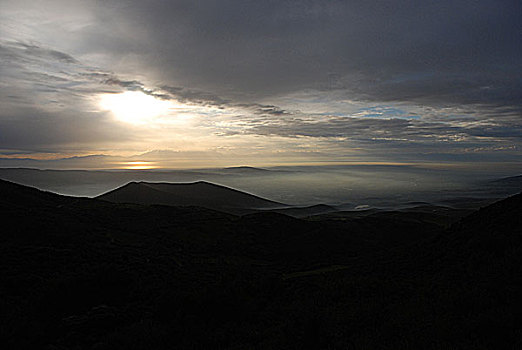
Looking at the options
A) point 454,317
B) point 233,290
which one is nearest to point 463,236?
point 454,317

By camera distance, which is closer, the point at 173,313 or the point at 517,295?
the point at 517,295

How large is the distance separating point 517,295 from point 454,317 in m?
2.87

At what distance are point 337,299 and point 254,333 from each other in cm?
633

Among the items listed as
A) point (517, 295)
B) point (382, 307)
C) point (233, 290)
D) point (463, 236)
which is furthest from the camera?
point (463, 236)

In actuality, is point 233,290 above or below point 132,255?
above

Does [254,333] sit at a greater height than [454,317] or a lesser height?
lesser

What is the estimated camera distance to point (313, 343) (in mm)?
9039

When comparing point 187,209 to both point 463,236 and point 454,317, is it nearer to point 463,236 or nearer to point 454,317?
point 463,236

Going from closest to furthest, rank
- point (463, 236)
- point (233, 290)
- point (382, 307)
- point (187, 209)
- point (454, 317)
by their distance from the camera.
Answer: point (454, 317)
point (382, 307)
point (233, 290)
point (463, 236)
point (187, 209)

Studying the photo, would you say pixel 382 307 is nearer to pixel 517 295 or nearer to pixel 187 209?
pixel 517 295

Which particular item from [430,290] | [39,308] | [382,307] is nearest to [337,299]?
[382,307]

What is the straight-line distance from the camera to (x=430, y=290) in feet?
46.8

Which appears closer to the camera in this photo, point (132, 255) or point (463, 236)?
point (463, 236)

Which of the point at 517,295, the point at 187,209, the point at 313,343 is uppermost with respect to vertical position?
the point at 517,295
